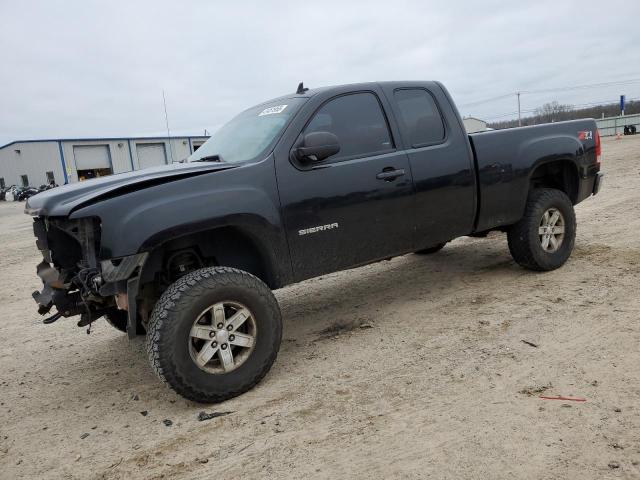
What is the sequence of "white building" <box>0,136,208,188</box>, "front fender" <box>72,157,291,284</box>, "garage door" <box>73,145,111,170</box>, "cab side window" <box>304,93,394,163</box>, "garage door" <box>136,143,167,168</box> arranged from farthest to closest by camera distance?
"garage door" <box>136,143,167,168</box> < "garage door" <box>73,145,111,170</box> < "white building" <box>0,136,208,188</box> < "cab side window" <box>304,93,394,163</box> < "front fender" <box>72,157,291,284</box>

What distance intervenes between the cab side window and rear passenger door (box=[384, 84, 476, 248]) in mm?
197

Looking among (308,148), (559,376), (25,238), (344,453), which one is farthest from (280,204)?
(25,238)

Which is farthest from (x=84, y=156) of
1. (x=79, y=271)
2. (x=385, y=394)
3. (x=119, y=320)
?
Result: (x=385, y=394)

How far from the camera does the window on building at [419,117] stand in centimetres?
430

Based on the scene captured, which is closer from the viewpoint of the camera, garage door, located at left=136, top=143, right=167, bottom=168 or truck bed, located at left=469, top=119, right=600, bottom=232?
truck bed, located at left=469, top=119, right=600, bottom=232

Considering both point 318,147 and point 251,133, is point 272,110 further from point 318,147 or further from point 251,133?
point 318,147

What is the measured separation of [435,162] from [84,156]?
53045 millimetres

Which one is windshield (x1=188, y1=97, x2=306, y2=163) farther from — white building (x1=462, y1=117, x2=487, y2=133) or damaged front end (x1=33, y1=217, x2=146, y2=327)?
white building (x1=462, y1=117, x2=487, y2=133)

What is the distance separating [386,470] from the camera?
2.39 metres

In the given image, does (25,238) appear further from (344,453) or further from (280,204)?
(344,453)

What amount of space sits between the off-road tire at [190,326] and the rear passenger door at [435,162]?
160 cm

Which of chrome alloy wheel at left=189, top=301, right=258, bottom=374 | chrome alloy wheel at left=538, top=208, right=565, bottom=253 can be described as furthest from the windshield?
chrome alloy wheel at left=538, top=208, right=565, bottom=253

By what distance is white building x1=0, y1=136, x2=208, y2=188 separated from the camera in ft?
161

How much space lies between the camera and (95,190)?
3.26 metres
